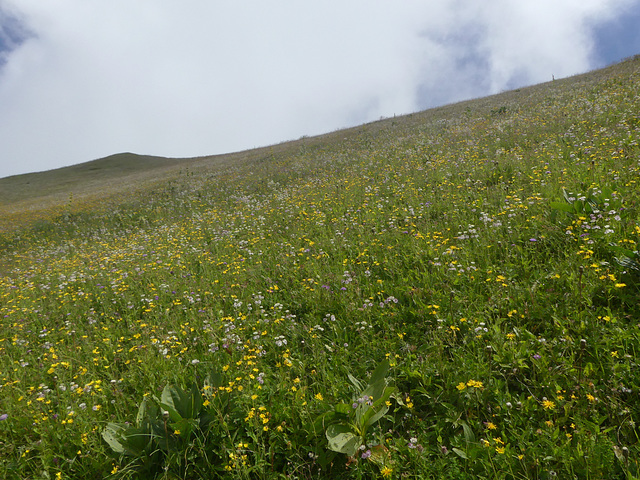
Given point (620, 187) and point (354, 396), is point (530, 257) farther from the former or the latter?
point (354, 396)

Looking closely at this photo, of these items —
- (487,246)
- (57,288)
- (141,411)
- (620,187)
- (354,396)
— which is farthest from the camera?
(57,288)

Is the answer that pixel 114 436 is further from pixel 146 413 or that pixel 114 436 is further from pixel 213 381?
pixel 213 381

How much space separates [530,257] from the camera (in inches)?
183

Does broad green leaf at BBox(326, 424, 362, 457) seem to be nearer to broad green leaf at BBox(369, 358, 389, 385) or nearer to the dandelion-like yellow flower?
the dandelion-like yellow flower

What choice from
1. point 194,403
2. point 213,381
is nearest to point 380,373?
point 213,381

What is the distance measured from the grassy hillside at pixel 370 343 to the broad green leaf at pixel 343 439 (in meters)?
0.01

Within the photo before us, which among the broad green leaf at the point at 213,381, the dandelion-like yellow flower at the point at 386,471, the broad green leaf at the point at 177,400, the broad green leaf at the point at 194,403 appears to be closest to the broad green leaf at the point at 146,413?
the broad green leaf at the point at 177,400

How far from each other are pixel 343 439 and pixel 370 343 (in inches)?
50.5

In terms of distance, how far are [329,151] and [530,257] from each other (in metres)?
16.8

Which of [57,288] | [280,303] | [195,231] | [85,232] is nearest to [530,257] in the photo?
[280,303]

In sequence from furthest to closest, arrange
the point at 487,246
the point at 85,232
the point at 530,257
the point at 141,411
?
the point at 85,232 < the point at 487,246 < the point at 530,257 < the point at 141,411

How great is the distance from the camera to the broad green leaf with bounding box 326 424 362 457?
103 inches

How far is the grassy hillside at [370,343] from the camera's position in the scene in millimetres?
2682

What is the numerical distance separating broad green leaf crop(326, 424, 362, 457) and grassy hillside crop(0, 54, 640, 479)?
0.04 feet
